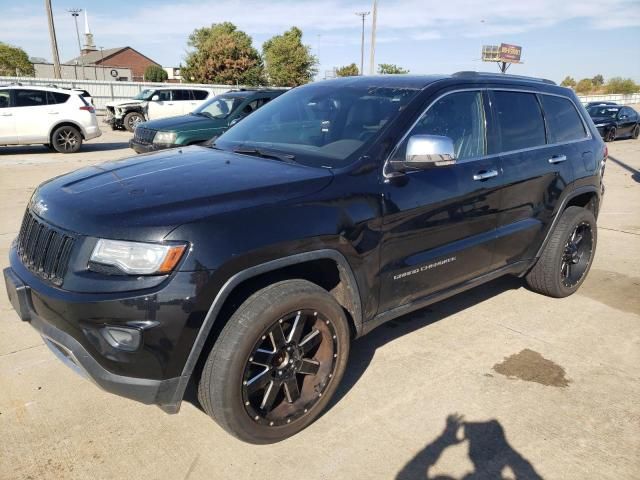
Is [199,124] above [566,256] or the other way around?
above

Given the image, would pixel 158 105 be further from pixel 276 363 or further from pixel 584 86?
pixel 584 86

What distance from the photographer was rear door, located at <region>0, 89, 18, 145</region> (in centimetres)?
1268

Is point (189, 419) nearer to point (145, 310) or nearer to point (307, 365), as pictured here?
point (307, 365)

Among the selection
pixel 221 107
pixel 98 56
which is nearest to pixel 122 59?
A: pixel 98 56

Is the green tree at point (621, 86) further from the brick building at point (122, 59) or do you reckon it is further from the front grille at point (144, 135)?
the front grille at point (144, 135)

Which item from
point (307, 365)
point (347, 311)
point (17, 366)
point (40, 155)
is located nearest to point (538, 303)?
point (347, 311)

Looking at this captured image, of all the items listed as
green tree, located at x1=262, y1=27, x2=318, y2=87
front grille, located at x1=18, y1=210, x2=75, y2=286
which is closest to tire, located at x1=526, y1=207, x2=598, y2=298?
front grille, located at x1=18, y1=210, x2=75, y2=286

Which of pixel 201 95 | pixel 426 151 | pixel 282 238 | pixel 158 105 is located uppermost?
pixel 426 151

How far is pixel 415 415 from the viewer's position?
115 inches

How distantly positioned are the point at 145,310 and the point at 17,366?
69.2 inches

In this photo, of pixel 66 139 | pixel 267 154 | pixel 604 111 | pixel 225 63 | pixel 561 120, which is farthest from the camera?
pixel 225 63

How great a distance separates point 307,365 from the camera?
2721mm

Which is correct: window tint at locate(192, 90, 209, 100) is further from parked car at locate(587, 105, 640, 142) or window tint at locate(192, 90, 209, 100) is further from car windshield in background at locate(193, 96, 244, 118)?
parked car at locate(587, 105, 640, 142)

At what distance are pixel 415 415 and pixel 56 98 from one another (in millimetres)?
13372
